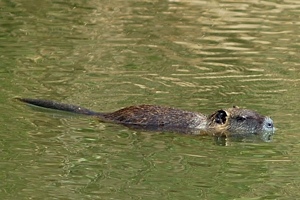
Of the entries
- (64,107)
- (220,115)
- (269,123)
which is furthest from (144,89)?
(269,123)

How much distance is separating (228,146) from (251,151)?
1.00 ft

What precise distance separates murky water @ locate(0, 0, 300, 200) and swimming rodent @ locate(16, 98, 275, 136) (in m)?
0.18

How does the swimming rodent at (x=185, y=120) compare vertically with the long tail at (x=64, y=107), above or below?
below

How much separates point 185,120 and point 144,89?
1386 mm

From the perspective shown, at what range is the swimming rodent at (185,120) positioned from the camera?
30.9 feet

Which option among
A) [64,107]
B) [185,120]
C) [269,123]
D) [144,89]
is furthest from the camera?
[144,89]

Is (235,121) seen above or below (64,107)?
below

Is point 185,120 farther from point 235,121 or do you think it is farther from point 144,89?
Answer: point 144,89

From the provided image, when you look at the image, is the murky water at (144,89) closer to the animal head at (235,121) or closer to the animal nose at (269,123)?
the animal nose at (269,123)

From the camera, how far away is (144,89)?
10703 millimetres

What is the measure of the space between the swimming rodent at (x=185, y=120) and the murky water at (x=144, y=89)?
175mm

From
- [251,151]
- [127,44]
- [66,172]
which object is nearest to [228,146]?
[251,151]

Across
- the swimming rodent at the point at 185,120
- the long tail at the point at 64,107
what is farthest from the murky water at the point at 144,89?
the swimming rodent at the point at 185,120

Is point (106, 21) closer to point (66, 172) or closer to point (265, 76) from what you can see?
point (265, 76)
